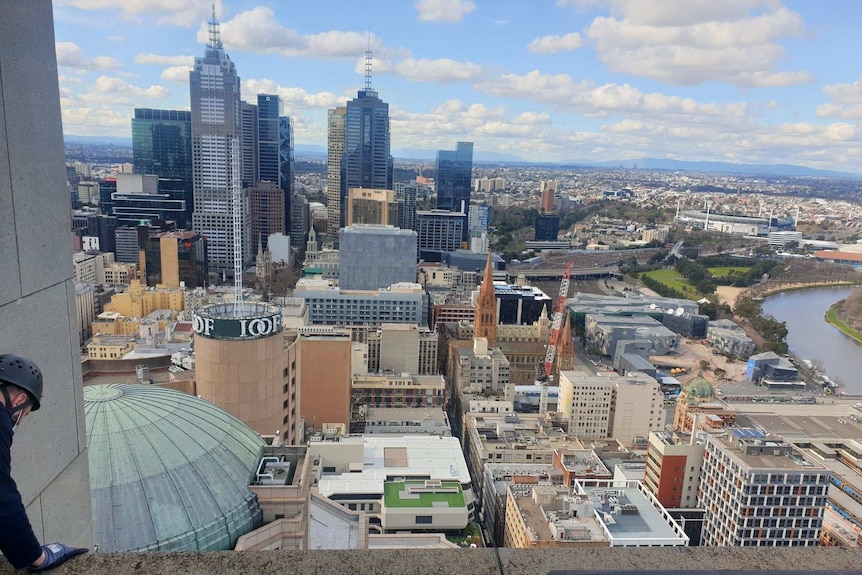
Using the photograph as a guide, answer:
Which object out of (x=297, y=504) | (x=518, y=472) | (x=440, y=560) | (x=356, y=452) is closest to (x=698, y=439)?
(x=518, y=472)

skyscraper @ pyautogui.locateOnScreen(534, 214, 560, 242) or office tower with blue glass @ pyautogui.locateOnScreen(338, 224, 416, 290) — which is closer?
office tower with blue glass @ pyautogui.locateOnScreen(338, 224, 416, 290)

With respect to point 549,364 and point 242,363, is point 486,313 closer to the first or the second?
point 549,364

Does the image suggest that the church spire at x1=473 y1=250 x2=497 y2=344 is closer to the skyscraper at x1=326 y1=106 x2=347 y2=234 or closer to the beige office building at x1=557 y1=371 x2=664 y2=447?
the beige office building at x1=557 y1=371 x2=664 y2=447

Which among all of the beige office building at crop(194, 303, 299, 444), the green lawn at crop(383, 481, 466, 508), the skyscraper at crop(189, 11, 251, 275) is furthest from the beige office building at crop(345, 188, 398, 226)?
the beige office building at crop(194, 303, 299, 444)

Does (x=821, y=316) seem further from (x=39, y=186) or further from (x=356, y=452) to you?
(x=39, y=186)

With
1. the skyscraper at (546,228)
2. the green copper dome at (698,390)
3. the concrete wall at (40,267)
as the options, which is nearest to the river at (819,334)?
the green copper dome at (698,390)
